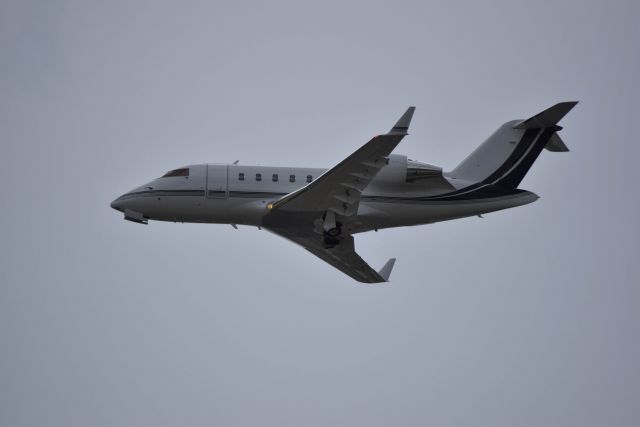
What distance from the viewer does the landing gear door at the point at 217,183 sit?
36562 mm

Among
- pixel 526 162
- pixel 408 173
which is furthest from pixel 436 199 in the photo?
pixel 526 162

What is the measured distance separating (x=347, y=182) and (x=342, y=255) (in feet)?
18.2

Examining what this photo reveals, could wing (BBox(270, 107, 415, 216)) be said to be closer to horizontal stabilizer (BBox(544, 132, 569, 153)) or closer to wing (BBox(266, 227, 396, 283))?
wing (BBox(266, 227, 396, 283))

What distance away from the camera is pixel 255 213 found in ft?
119

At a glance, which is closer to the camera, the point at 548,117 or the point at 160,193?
the point at 548,117

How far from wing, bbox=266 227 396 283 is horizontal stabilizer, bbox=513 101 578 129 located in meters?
7.94

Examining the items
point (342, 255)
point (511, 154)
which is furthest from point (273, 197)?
point (511, 154)

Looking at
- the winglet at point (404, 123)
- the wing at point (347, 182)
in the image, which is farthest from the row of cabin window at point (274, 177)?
the winglet at point (404, 123)

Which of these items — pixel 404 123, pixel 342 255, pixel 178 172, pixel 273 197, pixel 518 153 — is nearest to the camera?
pixel 404 123

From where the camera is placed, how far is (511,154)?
1492 inches

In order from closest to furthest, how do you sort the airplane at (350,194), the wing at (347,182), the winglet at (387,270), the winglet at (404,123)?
the winglet at (404,123)
the wing at (347,182)
the airplane at (350,194)
the winglet at (387,270)

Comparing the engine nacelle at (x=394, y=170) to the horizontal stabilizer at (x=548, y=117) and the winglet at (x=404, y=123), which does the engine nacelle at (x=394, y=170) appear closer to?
the winglet at (x=404, y=123)

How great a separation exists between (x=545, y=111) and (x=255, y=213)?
11.3m

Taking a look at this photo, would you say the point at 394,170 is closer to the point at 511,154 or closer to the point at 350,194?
the point at 350,194
